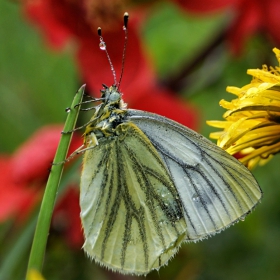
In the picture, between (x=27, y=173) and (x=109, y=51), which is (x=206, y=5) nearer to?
(x=109, y=51)

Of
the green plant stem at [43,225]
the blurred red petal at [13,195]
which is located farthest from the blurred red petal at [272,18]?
the green plant stem at [43,225]

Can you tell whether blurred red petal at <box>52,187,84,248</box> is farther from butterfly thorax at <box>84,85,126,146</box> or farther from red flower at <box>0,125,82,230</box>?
butterfly thorax at <box>84,85,126,146</box>

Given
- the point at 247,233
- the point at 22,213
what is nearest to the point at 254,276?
the point at 247,233

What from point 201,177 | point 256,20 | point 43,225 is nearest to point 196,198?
point 201,177

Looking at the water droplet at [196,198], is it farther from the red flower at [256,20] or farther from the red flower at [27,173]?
the red flower at [256,20]

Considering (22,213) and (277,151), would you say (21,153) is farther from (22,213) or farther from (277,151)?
(277,151)
